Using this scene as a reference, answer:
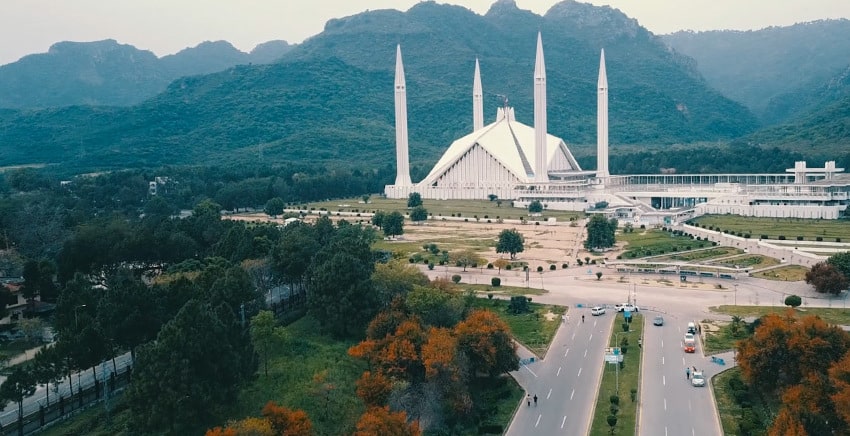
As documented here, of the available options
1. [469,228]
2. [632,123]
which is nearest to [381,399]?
[469,228]

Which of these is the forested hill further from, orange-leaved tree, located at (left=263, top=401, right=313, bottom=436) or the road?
orange-leaved tree, located at (left=263, top=401, right=313, bottom=436)

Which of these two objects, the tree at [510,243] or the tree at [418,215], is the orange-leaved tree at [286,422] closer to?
the tree at [510,243]

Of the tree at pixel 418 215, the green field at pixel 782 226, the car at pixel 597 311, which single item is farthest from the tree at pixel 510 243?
the tree at pixel 418 215

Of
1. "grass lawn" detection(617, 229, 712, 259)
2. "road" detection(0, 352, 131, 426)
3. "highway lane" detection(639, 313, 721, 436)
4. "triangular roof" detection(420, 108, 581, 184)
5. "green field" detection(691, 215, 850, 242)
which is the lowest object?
"highway lane" detection(639, 313, 721, 436)

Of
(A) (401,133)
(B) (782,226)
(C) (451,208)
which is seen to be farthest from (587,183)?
(B) (782,226)

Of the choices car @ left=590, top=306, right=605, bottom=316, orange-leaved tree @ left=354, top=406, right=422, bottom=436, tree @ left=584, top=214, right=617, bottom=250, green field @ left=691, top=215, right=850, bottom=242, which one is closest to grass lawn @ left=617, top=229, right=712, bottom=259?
tree @ left=584, top=214, right=617, bottom=250

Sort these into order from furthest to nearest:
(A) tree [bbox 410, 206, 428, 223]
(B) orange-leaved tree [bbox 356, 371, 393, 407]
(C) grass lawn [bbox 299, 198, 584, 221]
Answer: (C) grass lawn [bbox 299, 198, 584, 221] → (A) tree [bbox 410, 206, 428, 223] → (B) orange-leaved tree [bbox 356, 371, 393, 407]

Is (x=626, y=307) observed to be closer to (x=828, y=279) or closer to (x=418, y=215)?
(x=828, y=279)
